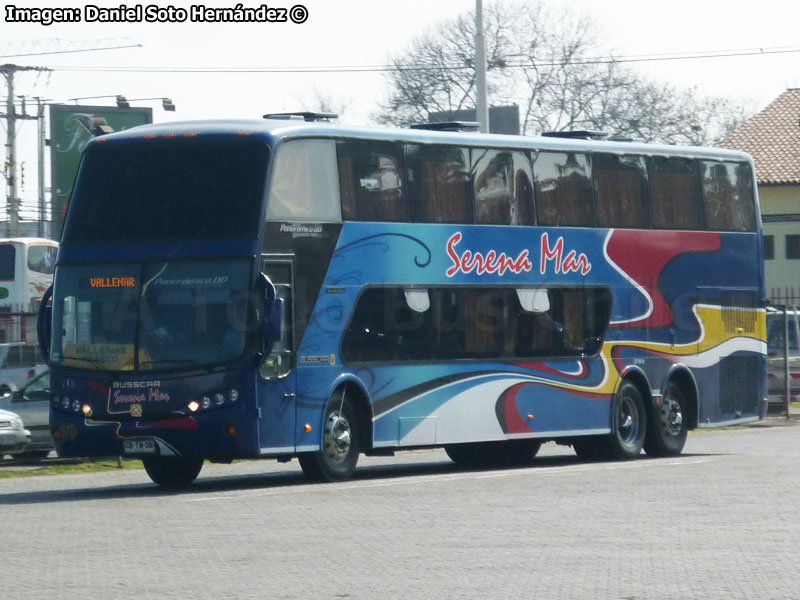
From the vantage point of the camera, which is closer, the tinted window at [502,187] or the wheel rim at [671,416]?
the tinted window at [502,187]

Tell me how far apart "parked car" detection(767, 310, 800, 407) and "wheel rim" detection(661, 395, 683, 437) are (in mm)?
12287

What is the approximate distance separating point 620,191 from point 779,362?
48.8 feet

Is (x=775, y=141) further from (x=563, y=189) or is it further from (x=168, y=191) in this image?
(x=168, y=191)

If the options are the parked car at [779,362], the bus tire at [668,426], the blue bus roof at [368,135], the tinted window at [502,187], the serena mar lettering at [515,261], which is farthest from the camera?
the parked car at [779,362]

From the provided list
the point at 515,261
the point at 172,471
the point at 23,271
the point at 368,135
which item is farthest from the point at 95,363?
the point at 23,271

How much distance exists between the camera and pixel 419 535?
513 inches

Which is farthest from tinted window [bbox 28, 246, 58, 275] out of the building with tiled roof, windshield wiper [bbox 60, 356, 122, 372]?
windshield wiper [bbox 60, 356, 122, 372]

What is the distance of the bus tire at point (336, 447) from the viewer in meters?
18.7

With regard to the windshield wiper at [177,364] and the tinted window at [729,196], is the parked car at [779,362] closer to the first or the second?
the tinted window at [729,196]

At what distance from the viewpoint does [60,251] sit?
61.1 feet

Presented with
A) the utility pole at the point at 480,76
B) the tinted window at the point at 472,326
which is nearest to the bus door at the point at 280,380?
the tinted window at the point at 472,326

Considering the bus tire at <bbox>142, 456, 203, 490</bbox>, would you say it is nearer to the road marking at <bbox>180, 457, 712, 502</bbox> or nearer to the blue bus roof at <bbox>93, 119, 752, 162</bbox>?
the road marking at <bbox>180, 457, 712, 502</bbox>

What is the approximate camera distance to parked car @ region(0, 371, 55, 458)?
80.1ft

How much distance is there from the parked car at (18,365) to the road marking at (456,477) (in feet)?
25.3
